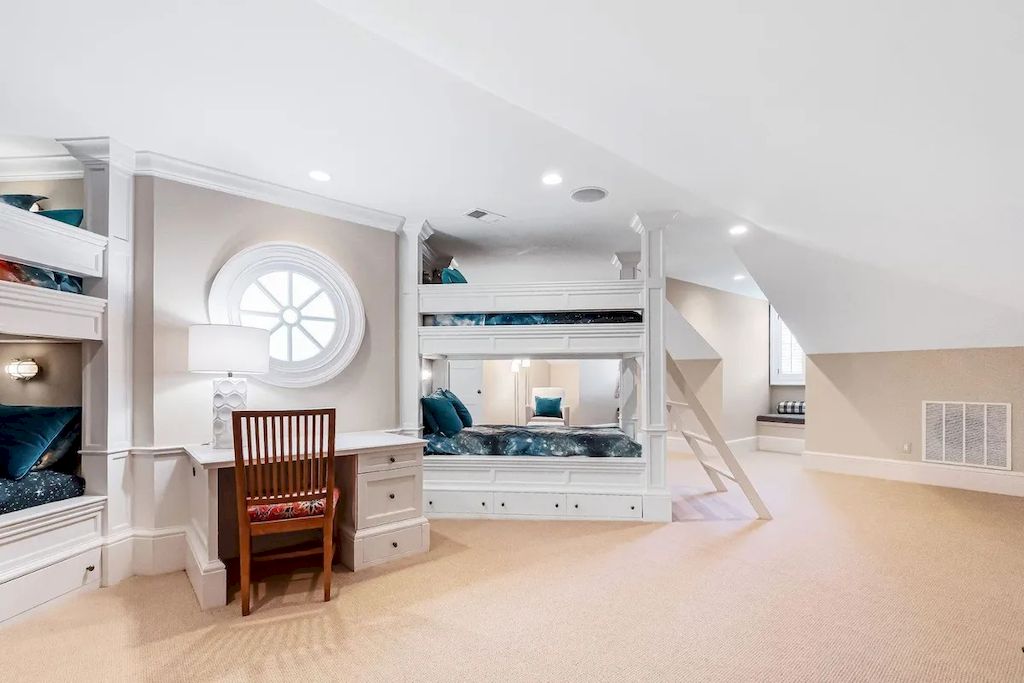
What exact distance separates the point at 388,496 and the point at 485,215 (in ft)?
7.33

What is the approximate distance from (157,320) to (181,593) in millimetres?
1529

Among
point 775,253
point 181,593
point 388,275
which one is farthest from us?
point 775,253

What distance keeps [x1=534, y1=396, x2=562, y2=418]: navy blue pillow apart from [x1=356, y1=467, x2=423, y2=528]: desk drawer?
1761 millimetres

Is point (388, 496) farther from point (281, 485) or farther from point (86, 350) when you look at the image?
point (86, 350)

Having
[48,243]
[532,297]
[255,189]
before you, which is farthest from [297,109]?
[532,297]

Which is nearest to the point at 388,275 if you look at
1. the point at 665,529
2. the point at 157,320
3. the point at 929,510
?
the point at 157,320

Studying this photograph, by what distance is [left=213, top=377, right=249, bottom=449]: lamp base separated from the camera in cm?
272

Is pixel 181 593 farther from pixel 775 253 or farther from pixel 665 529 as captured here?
pixel 775 253

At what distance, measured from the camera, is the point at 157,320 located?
2.87 m

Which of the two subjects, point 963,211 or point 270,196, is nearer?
point 963,211

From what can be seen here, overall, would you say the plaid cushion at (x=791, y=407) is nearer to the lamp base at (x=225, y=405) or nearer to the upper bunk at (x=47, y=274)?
the lamp base at (x=225, y=405)

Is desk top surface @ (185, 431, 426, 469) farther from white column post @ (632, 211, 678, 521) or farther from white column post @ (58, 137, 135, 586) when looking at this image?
white column post @ (632, 211, 678, 521)

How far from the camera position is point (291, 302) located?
11.2 ft

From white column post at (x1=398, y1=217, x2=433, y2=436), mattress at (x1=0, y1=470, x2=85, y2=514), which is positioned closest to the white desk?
mattress at (x1=0, y1=470, x2=85, y2=514)
